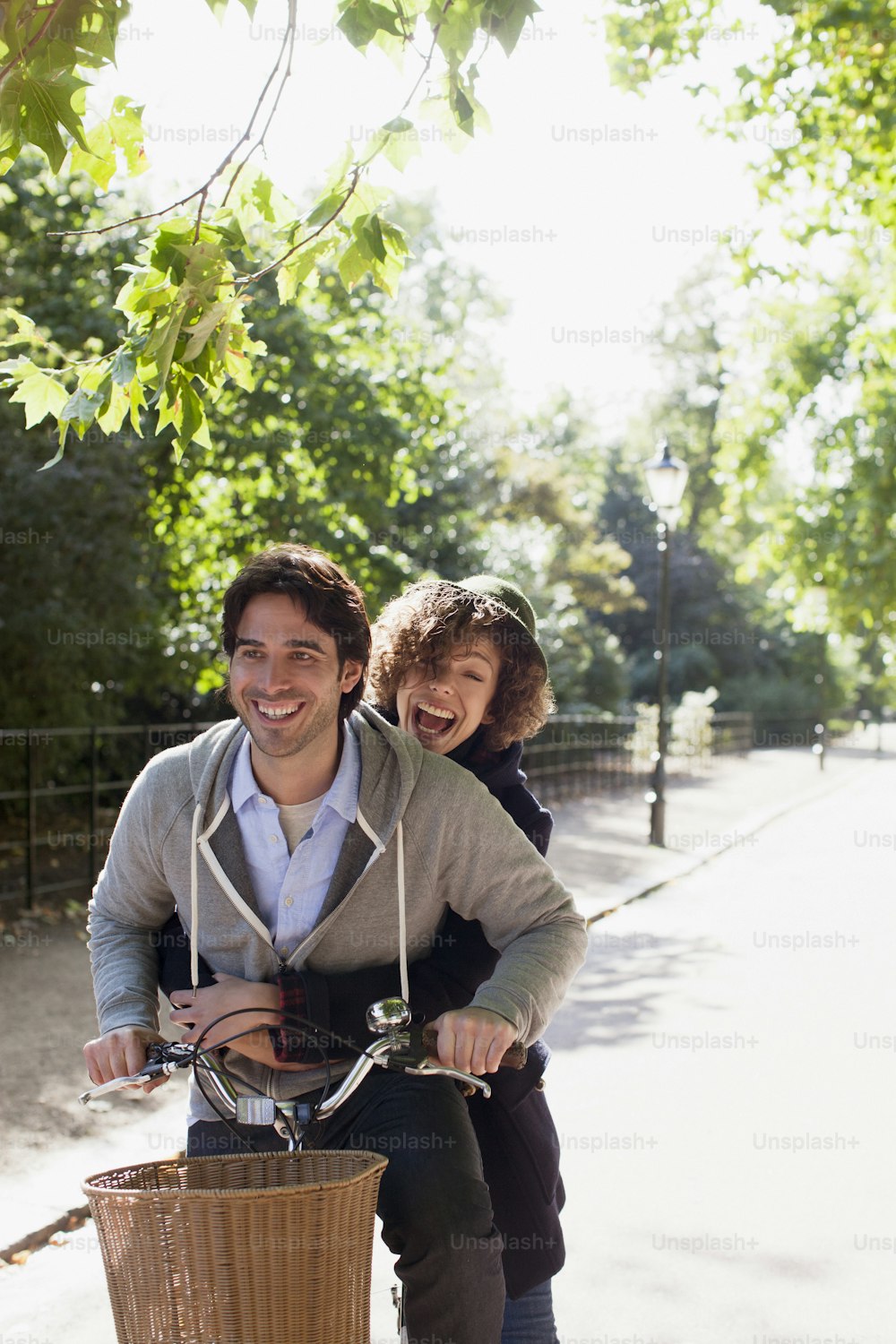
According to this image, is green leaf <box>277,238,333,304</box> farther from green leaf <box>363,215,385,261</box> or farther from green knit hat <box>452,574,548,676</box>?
green knit hat <box>452,574,548,676</box>

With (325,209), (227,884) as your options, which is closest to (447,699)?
(227,884)

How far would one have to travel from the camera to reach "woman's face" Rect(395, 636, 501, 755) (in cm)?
338

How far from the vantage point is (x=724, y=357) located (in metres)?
24.8

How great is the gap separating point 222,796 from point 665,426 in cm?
5110

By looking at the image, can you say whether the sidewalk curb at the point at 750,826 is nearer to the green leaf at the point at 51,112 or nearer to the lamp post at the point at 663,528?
the lamp post at the point at 663,528

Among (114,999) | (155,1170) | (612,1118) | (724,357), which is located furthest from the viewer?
(724,357)

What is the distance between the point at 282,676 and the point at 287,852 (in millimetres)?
354

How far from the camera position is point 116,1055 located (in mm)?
2512

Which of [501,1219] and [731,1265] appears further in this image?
[731,1265]

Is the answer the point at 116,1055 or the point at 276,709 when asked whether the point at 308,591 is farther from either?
the point at 116,1055

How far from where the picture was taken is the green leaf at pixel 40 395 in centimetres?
351

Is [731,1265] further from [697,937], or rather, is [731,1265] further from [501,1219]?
[697,937]

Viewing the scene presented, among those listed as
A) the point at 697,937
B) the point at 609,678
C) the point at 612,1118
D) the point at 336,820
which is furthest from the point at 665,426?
the point at 336,820

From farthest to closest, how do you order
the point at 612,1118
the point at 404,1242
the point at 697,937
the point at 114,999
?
the point at 697,937 → the point at 612,1118 → the point at 114,999 → the point at 404,1242
